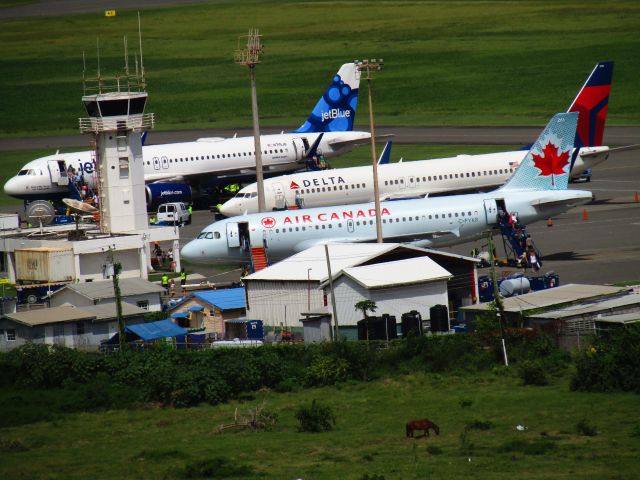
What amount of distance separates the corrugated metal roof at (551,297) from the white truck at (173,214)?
4074 cm

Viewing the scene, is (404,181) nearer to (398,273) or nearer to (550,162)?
(550,162)

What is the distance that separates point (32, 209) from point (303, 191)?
20.3m

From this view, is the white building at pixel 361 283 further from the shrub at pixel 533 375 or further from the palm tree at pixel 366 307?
the shrub at pixel 533 375

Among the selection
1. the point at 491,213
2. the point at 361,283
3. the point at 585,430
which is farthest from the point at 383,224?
the point at 585,430

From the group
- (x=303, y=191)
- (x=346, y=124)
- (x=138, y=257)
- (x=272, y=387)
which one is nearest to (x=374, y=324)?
(x=272, y=387)

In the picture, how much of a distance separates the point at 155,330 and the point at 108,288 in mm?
6915

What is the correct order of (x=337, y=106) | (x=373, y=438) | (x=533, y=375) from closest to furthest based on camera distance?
(x=373, y=438), (x=533, y=375), (x=337, y=106)

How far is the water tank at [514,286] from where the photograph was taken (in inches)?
3036

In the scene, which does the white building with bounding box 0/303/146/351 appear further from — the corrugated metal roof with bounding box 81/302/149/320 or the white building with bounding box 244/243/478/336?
the white building with bounding box 244/243/478/336

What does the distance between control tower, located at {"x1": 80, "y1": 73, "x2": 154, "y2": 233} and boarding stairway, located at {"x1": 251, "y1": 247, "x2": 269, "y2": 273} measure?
1197 centimetres

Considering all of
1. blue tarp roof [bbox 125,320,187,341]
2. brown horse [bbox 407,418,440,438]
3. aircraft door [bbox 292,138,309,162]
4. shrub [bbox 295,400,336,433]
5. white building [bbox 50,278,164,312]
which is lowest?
brown horse [bbox 407,418,440,438]

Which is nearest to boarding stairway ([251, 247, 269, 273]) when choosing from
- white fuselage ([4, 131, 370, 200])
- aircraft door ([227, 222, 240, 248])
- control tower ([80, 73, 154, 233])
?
aircraft door ([227, 222, 240, 248])

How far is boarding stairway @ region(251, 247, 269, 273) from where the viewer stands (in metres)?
87.4

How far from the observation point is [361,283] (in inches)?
2869
